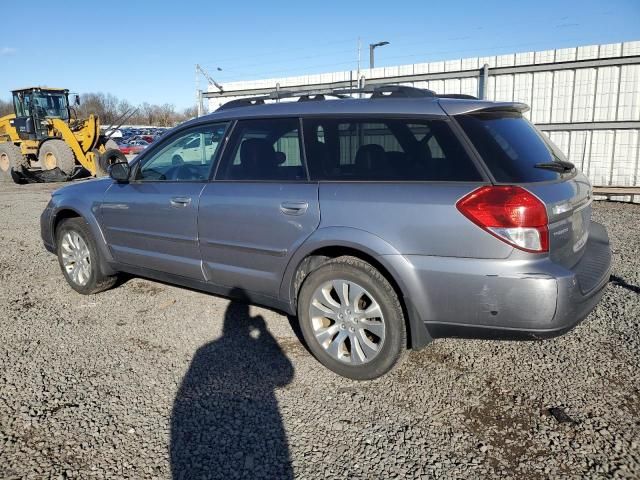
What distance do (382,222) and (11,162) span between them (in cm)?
1910

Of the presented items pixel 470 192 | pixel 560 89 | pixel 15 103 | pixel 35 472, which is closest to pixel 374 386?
pixel 470 192

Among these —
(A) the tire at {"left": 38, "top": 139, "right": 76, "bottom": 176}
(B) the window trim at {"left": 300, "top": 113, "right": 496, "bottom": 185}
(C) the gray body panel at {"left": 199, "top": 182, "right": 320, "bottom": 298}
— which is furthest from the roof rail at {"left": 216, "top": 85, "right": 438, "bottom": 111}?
(A) the tire at {"left": 38, "top": 139, "right": 76, "bottom": 176}

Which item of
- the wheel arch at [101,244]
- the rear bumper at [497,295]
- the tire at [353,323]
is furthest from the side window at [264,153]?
the wheel arch at [101,244]

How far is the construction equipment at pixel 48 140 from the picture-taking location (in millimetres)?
16906

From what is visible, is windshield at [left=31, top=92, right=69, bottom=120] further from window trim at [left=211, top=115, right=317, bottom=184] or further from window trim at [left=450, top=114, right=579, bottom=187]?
window trim at [left=450, top=114, right=579, bottom=187]

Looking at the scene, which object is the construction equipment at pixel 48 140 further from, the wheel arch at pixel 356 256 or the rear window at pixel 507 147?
the rear window at pixel 507 147

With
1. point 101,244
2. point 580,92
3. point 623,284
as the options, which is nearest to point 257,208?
point 101,244

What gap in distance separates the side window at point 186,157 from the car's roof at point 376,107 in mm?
222

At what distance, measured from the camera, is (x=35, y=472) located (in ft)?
7.80

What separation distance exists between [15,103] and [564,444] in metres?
20.9

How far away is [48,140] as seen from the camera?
1738cm

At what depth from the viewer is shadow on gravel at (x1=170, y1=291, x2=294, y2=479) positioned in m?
2.44

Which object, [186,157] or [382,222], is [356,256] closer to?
[382,222]

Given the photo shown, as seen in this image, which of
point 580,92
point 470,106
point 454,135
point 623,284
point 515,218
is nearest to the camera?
point 515,218
